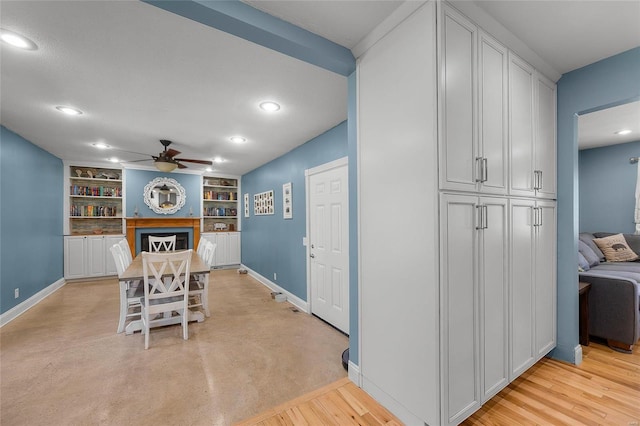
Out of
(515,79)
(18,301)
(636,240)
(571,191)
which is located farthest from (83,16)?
(636,240)

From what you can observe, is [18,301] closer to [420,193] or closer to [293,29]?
[293,29]

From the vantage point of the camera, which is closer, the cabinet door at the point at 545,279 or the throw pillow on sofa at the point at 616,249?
the cabinet door at the point at 545,279

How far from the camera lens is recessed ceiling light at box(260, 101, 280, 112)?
2.69 m

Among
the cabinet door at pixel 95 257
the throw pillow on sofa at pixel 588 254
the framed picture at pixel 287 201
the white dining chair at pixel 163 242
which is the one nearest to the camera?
the throw pillow on sofa at pixel 588 254

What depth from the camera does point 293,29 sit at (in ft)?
5.38

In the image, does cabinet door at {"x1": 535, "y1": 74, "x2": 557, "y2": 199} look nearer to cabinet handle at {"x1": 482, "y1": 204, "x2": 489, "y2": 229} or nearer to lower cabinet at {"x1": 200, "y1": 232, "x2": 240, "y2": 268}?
cabinet handle at {"x1": 482, "y1": 204, "x2": 489, "y2": 229}

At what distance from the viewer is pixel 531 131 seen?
2.07 metres

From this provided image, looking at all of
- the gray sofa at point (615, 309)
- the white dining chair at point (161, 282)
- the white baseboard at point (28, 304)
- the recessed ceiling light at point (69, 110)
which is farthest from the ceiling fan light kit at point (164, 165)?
the gray sofa at point (615, 309)

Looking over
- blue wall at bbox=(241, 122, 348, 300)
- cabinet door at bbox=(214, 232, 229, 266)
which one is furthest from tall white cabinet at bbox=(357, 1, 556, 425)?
cabinet door at bbox=(214, 232, 229, 266)

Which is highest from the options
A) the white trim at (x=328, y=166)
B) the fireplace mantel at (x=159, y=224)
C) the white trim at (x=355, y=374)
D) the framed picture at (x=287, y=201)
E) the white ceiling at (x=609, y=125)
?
the white ceiling at (x=609, y=125)

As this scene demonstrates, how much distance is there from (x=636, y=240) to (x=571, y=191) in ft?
10.2

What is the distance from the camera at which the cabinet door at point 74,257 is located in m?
5.19

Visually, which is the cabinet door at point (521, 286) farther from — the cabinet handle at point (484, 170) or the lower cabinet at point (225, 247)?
the lower cabinet at point (225, 247)

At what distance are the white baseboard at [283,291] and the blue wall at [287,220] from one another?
2.8 inches
